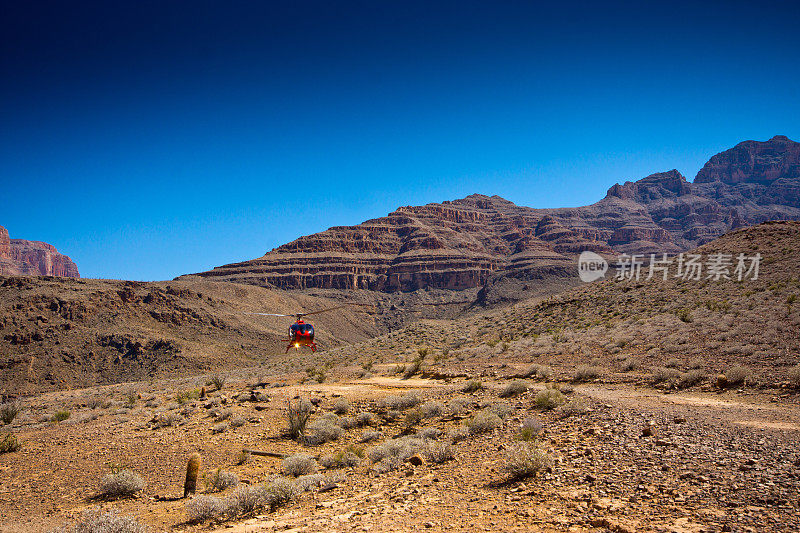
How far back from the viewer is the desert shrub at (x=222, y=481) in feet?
29.8

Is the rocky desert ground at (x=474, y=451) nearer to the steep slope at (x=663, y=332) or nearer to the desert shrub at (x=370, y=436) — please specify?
the desert shrub at (x=370, y=436)

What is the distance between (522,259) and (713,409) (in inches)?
4986

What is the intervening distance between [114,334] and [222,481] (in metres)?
55.7

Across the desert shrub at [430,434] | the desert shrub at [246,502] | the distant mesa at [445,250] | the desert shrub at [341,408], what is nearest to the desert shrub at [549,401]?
the desert shrub at [430,434]

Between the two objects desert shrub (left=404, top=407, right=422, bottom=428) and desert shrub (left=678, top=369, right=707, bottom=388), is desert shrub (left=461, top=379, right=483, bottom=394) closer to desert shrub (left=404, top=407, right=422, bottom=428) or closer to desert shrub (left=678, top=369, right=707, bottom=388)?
desert shrub (left=404, top=407, right=422, bottom=428)

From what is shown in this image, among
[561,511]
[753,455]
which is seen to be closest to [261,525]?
[561,511]

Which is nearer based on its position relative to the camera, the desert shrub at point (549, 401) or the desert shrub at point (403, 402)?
the desert shrub at point (549, 401)

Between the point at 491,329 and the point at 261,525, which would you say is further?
the point at 491,329

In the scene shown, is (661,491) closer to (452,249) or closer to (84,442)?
(84,442)

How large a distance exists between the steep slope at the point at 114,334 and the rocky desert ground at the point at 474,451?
1045 inches

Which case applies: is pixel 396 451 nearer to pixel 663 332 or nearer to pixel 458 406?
pixel 458 406

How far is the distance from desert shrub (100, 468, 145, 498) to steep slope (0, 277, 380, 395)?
3143cm

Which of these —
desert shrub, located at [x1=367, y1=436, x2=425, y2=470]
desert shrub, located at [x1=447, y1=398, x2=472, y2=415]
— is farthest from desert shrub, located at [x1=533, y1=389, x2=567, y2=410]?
desert shrub, located at [x1=367, y1=436, x2=425, y2=470]

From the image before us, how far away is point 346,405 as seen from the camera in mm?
16062
